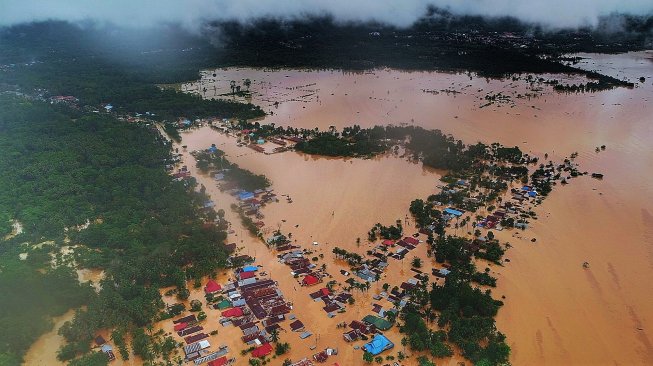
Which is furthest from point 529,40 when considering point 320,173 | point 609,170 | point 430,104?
point 320,173

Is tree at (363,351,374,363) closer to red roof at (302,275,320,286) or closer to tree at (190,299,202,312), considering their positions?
red roof at (302,275,320,286)

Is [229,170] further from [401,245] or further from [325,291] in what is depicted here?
[325,291]

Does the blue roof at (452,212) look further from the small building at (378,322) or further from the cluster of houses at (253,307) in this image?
the cluster of houses at (253,307)

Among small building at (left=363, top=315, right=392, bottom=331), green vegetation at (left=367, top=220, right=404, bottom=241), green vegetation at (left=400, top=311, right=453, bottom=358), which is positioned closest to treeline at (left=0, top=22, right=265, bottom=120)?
green vegetation at (left=367, top=220, right=404, bottom=241)

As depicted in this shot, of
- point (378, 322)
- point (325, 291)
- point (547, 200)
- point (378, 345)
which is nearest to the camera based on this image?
point (378, 345)

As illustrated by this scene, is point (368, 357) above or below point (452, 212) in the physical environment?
below

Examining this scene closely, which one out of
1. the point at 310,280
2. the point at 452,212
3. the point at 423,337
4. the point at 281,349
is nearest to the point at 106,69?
the point at 452,212

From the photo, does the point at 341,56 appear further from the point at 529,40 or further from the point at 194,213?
the point at 194,213
